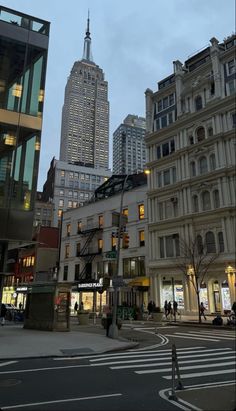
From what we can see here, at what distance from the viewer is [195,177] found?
3916cm

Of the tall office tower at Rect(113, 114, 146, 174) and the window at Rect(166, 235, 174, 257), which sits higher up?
the tall office tower at Rect(113, 114, 146, 174)

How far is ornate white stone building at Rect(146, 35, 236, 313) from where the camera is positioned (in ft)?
117

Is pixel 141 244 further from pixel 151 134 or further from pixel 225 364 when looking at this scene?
pixel 225 364

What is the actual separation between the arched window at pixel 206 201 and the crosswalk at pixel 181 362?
23969mm

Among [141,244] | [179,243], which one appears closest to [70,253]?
[141,244]

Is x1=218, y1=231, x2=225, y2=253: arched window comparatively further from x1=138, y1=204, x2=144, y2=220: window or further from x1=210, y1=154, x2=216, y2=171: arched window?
x1=138, y1=204, x2=144, y2=220: window

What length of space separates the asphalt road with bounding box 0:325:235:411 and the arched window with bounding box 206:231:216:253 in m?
22.2

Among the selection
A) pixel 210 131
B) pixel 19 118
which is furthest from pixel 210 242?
pixel 19 118

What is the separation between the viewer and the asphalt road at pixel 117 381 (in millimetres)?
6883

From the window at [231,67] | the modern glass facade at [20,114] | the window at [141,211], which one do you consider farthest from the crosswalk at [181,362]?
the window at [231,67]

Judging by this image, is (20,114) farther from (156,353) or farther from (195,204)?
(195,204)

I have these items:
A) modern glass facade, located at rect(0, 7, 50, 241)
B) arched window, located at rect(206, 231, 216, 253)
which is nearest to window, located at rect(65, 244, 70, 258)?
arched window, located at rect(206, 231, 216, 253)

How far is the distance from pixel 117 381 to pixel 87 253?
42269 mm

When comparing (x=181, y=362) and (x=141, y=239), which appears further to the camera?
(x=141, y=239)
